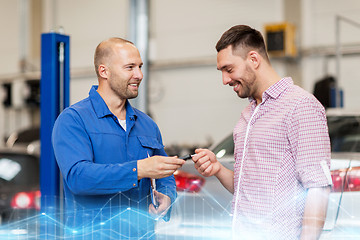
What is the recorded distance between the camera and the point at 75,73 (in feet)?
35.0

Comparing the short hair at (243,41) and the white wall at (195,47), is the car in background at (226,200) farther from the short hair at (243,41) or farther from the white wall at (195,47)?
the white wall at (195,47)

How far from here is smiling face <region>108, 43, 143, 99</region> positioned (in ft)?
6.53

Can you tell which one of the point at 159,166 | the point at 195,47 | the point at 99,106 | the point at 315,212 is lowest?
the point at 315,212

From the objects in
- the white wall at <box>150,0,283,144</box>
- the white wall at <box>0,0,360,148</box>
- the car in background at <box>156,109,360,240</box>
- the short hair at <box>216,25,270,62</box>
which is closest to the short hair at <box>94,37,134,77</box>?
the short hair at <box>216,25,270,62</box>

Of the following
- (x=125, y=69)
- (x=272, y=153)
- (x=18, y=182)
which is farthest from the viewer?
(x=18, y=182)

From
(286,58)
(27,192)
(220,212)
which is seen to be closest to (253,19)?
(286,58)

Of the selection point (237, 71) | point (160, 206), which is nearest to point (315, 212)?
point (237, 71)

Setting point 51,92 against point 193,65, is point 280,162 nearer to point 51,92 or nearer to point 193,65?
point 51,92

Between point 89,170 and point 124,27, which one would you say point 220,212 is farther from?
point 124,27

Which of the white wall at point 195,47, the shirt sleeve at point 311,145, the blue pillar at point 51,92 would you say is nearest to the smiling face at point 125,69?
the shirt sleeve at point 311,145

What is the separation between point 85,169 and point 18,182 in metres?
2.70

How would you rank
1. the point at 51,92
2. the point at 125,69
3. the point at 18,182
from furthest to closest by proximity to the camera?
the point at 18,182 → the point at 51,92 → the point at 125,69

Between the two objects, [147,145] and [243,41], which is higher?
[243,41]

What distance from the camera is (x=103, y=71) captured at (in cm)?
204
